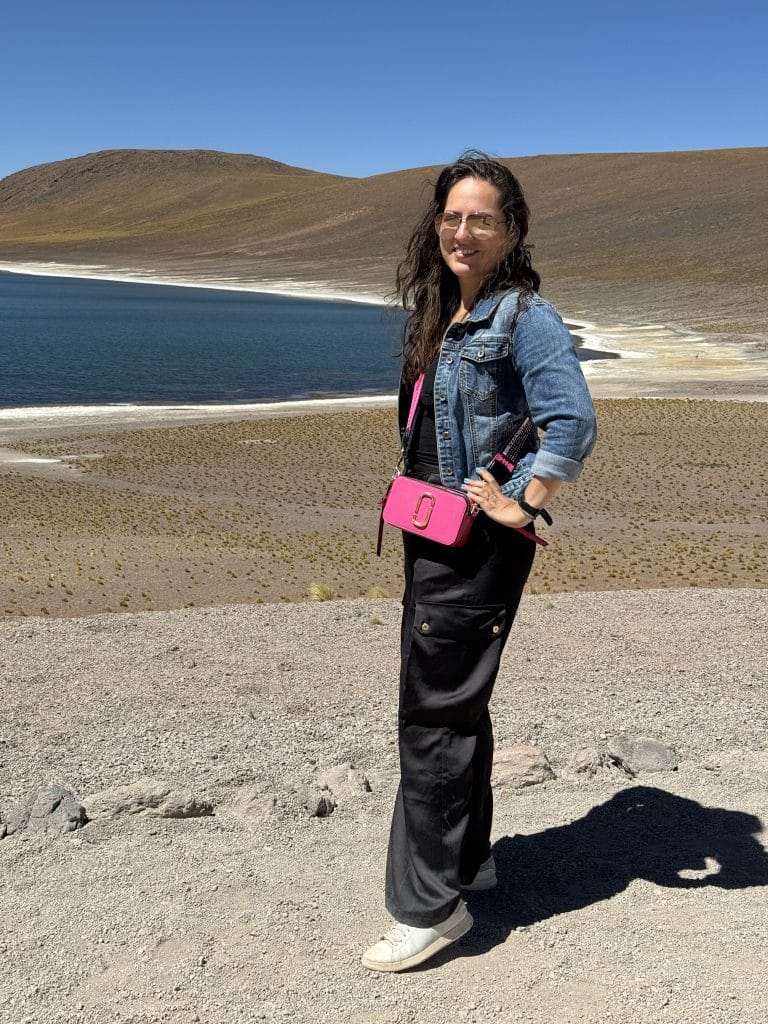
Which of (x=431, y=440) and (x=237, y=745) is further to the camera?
(x=237, y=745)

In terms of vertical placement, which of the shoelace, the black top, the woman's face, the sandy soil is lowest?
the sandy soil

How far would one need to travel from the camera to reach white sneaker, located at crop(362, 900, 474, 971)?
122 inches

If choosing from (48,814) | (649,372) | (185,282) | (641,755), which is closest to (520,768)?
(641,755)

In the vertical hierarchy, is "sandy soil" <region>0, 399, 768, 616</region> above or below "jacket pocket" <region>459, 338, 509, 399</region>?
below

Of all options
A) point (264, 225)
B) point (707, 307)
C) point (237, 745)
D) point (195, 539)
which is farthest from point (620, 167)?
point (237, 745)

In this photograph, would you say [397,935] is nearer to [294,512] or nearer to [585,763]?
[585,763]

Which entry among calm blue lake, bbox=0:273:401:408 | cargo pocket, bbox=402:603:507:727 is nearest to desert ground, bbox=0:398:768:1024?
cargo pocket, bbox=402:603:507:727

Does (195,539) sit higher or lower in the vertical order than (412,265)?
lower

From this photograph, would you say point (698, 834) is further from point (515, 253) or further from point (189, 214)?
point (189, 214)

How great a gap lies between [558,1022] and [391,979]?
0.49 m

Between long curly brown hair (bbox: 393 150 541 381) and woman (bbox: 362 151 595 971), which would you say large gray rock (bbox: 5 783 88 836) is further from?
long curly brown hair (bbox: 393 150 541 381)

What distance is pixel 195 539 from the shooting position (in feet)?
52.3

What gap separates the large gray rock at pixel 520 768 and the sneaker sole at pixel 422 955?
4.25ft

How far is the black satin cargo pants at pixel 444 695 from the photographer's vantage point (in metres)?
3.01
